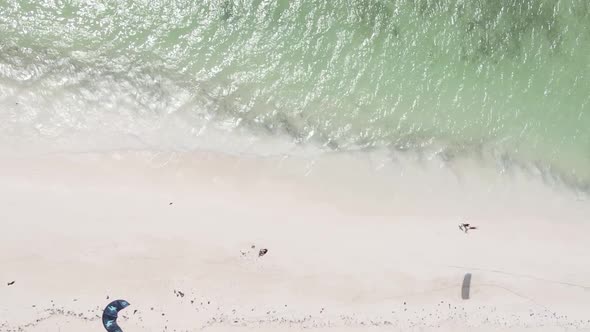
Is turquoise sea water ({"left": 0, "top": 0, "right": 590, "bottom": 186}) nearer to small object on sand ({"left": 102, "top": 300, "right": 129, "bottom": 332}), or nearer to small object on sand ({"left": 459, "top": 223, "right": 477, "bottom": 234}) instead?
small object on sand ({"left": 459, "top": 223, "right": 477, "bottom": 234})

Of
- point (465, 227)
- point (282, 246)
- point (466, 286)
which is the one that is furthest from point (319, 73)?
point (466, 286)

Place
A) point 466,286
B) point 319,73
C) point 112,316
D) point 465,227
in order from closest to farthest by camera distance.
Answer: point 112,316
point 466,286
point 465,227
point 319,73

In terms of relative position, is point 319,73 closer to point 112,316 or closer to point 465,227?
point 465,227

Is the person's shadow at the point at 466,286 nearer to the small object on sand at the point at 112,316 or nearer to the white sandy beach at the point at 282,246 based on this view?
the white sandy beach at the point at 282,246

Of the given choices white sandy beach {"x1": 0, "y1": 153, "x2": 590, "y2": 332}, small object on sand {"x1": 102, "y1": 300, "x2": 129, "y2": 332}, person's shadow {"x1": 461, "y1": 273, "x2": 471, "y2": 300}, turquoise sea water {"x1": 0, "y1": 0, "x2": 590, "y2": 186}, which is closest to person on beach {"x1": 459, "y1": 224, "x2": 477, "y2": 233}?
white sandy beach {"x1": 0, "y1": 153, "x2": 590, "y2": 332}

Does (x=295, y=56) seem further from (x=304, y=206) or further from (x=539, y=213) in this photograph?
(x=539, y=213)

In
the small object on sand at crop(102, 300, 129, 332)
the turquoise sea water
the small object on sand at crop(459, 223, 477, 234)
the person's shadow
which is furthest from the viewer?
the small object on sand at crop(459, 223, 477, 234)

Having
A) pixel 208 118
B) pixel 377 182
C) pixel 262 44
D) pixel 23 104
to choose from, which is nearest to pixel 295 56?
pixel 262 44
